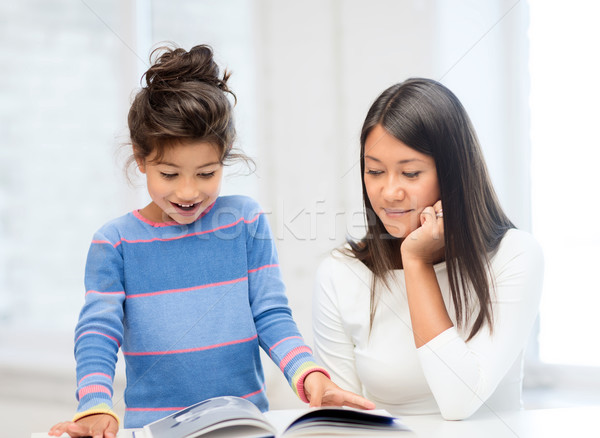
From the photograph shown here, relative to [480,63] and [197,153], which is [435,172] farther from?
[480,63]

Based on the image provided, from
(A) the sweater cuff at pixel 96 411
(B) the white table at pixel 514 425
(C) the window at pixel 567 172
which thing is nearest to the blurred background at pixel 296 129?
(C) the window at pixel 567 172

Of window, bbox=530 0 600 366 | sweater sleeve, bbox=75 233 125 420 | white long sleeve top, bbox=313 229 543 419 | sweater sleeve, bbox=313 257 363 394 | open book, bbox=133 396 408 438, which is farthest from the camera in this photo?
window, bbox=530 0 600 366

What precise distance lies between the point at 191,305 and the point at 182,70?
0.47 m

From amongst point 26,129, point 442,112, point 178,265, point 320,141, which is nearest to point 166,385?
point 178,265

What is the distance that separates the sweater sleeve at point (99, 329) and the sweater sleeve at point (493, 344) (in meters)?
0.56

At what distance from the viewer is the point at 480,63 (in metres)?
1.80

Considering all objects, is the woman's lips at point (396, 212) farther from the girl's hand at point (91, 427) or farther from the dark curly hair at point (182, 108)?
the girl's hand at point (91, 427)

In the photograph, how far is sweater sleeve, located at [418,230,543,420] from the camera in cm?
101

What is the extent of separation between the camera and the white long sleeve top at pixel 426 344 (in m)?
1.04

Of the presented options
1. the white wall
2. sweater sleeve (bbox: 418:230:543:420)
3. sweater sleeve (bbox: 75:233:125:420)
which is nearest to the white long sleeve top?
sweater sleeve (bbox: 418:230:543:420)

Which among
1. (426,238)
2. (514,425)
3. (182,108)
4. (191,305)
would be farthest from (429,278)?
(182,108)

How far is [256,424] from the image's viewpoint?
2.60 ft

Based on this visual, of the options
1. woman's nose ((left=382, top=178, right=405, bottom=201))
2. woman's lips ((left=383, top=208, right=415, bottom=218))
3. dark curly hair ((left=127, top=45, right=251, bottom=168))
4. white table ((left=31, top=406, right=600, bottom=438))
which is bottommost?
white table ((left=31, top=406, right=600, bottom=438))

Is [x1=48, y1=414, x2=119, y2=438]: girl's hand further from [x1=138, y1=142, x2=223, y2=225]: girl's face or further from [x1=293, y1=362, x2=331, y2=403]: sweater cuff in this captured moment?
[x1=138, y1=142, x2=223, y2=225]: girl's face
